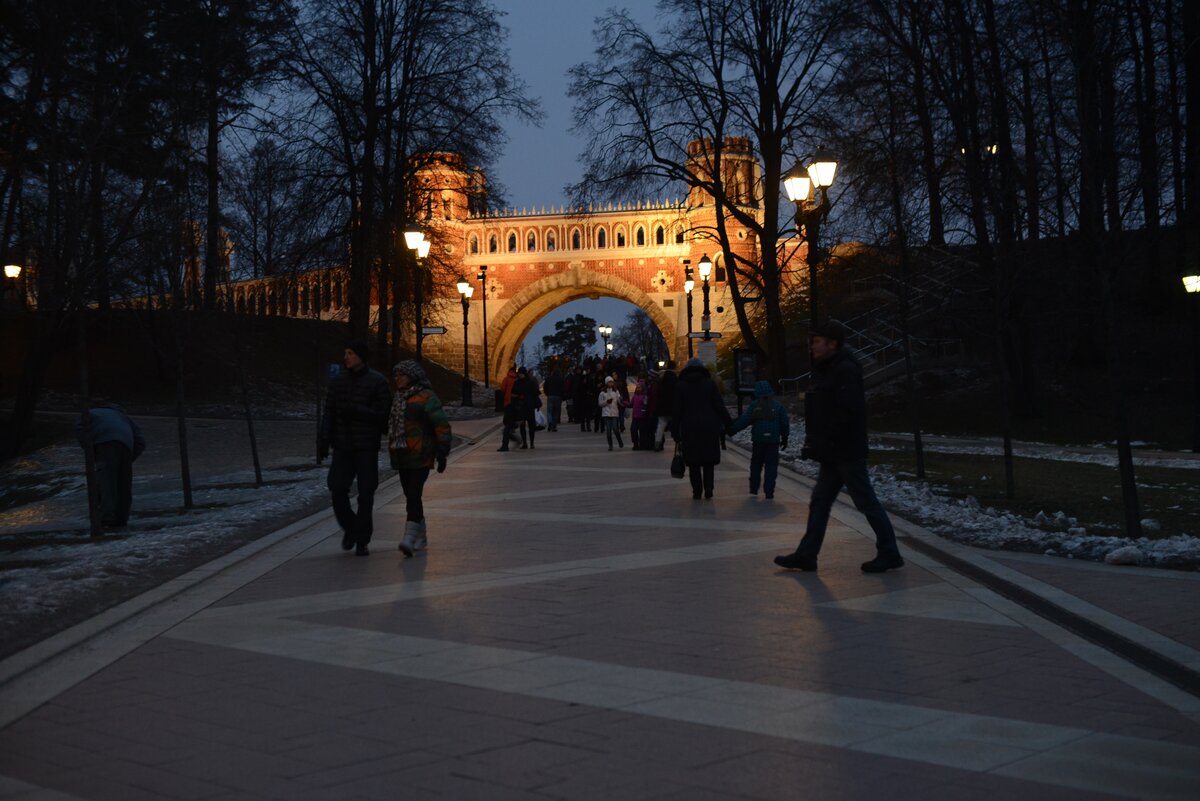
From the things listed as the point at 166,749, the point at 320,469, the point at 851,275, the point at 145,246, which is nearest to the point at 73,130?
the point at 145,246

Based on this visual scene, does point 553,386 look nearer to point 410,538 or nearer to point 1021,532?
point 410,538

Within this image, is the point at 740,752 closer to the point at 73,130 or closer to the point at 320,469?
the point at 73,130

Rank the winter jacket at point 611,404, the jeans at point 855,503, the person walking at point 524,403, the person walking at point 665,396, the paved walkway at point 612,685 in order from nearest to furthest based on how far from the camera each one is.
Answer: the paved walkway at point 612,685 → the jeans at point 855,503 → the person walking at point 665,396 → the person walking at point 524,403 → the winter jacket at point 611,404

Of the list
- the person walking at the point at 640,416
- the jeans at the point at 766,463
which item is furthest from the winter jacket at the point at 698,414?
the person walking at the point at 640,416

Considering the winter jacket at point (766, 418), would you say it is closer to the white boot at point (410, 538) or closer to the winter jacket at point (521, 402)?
the white boot at point (410, 538)

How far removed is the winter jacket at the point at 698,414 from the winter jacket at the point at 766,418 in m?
0.34

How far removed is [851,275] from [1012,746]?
153ft

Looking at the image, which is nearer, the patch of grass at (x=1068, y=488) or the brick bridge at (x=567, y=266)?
the patch of grass at (x=1068, y=488)

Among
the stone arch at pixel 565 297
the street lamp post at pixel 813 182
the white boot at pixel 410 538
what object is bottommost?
the white boot at pixel 410 538

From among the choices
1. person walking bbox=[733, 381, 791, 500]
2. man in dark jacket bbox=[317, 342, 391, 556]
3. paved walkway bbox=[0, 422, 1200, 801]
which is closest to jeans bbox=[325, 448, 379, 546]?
man in dark jacket bbox=[317, 342, 391, 556]

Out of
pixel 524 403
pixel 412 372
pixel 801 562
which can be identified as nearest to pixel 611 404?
pixel 524 403

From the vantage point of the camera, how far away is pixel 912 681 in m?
6.32

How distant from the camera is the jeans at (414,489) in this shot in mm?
11594

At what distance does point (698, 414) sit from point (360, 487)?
5637 millimetres
